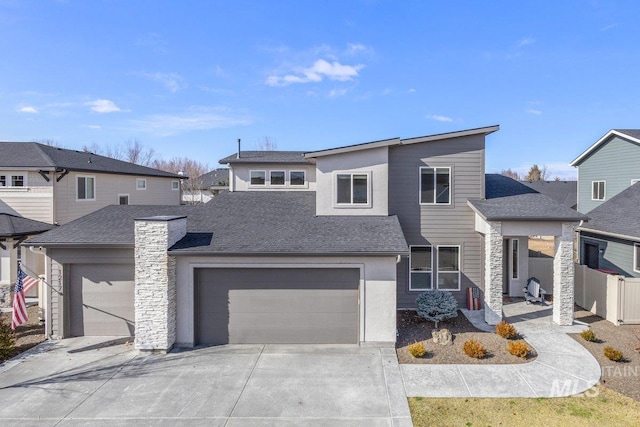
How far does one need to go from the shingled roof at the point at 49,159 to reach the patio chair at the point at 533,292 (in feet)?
70.8

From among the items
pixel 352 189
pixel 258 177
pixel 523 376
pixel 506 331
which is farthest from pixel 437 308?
pixel 258 177

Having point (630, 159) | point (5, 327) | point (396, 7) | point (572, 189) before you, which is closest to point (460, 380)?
point (5, 327)

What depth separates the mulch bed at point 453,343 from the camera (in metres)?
8.52

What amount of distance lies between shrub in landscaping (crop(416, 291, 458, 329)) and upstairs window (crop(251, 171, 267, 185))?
434 inches

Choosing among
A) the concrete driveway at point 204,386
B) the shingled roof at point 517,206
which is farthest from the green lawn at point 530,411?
the shingled roof at point 517,206

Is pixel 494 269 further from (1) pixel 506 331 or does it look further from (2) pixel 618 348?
(2) pixel 618 348

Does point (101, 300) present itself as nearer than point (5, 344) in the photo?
No

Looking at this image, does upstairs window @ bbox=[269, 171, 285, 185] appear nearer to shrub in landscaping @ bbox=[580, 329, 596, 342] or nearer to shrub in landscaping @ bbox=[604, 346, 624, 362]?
shrub in landscaping @ bbox=[580, 329, 596, 342]

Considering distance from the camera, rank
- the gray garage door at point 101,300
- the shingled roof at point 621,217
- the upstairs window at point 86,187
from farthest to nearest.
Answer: the upstairs window at point 86,187 < the shingled roof at point 621,217 < the gray garage door at point 101,300

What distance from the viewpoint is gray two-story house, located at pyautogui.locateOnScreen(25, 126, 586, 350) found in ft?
30.8

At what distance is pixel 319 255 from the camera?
9.41 metres

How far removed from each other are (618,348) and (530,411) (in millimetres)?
4825

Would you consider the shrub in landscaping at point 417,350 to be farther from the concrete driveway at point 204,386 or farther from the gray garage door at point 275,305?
the gray garage door at point 275,305

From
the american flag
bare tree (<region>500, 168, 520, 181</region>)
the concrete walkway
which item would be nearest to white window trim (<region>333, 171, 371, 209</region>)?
the concrete walkway
